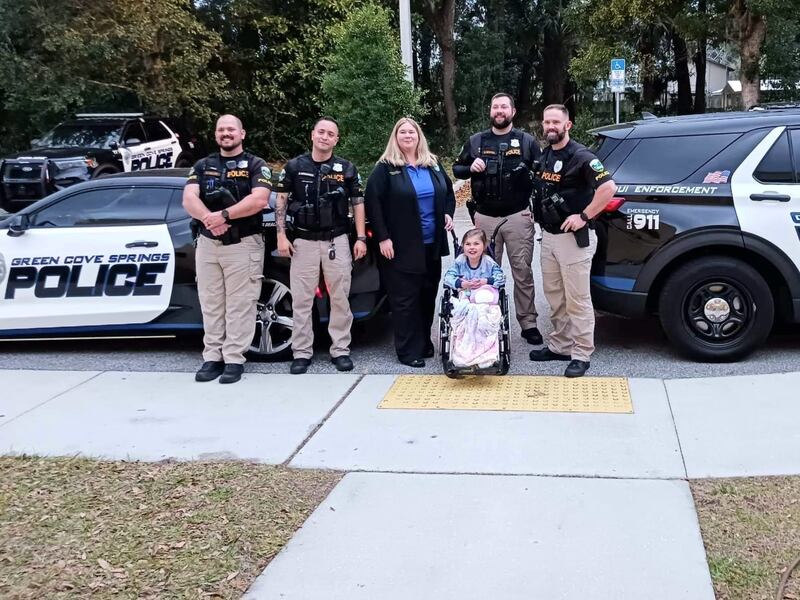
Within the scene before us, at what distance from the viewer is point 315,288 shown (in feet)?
19.3

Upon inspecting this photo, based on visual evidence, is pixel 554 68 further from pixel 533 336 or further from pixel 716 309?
pixel 716 309

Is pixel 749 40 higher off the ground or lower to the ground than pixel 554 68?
lower

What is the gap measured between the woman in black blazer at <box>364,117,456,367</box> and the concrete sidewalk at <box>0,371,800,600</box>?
1.72ft

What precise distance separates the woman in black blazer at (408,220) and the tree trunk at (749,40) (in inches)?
573

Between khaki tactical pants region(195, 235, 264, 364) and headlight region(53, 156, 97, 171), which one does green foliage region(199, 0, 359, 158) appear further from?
khaki tactical pants region(195, 235, 264, 364)

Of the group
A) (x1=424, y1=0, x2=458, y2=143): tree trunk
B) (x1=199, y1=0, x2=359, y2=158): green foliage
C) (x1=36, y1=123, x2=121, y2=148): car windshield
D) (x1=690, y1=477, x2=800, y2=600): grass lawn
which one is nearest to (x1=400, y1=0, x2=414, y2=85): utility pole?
(x1=199, y1=0, x2=359, y2=158): green foliage

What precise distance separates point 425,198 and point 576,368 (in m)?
1.61

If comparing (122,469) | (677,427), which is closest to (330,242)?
(122,469)

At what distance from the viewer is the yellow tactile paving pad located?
5.05 m

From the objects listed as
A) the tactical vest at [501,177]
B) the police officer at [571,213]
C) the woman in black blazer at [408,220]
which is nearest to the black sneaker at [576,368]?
the police officer at [571,213]

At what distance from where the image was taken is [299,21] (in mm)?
19109

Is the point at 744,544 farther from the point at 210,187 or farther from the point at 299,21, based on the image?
the point at 299,21

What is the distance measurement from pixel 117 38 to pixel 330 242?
1235 cm

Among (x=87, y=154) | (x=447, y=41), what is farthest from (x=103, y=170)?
(x=447, y=41)
